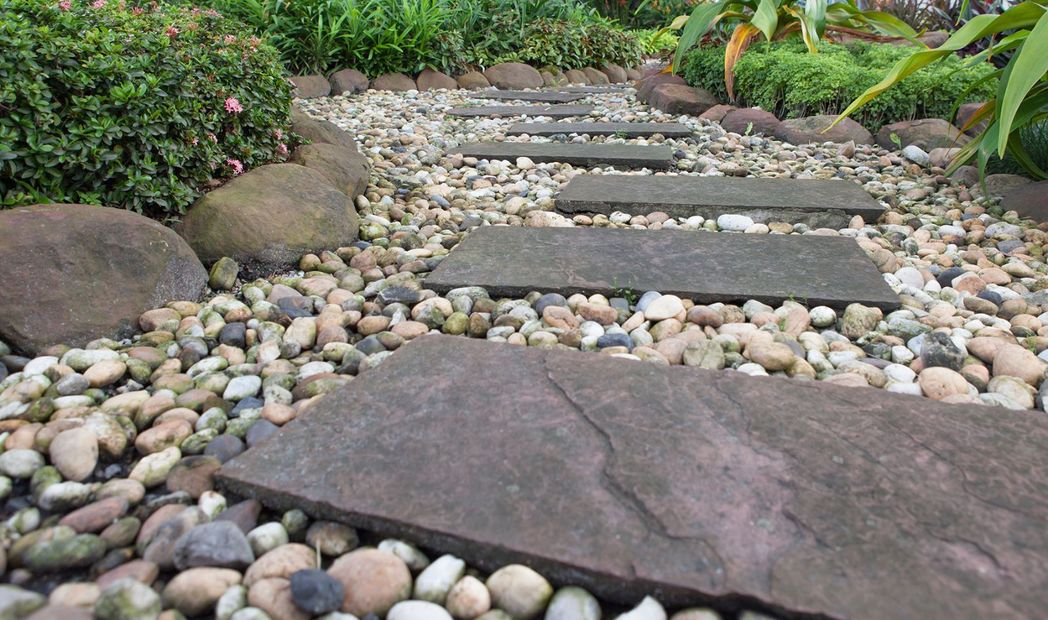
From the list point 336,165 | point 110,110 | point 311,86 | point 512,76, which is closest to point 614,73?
point 512,76

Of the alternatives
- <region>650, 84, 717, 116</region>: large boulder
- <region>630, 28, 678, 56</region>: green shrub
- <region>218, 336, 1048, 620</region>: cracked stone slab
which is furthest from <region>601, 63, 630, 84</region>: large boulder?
<region>218, 336, 1048, 620</region>: cracked stone slab

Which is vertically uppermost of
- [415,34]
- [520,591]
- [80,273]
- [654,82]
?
[415,34]

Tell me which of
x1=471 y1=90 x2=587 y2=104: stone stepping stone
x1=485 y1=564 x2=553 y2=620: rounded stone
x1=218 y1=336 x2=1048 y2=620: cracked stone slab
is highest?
x1=218 y1=336 x2=1048 y2=620: cracked stone slab

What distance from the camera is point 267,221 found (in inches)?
78.6

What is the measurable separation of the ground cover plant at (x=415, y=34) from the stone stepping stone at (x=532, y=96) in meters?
0.58

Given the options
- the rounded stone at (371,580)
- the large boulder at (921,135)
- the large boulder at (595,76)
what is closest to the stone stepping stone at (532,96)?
the large boulder at (595,76)

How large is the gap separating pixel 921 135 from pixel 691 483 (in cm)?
294

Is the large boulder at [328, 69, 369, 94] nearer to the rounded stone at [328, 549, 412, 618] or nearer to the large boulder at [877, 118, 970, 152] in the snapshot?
the large boulder at [877, 118, 970, 152]

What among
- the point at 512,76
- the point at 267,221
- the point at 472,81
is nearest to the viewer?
the point at 267,221

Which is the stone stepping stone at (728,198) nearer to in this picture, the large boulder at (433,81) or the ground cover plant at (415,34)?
the ground cover plant at (415,34)

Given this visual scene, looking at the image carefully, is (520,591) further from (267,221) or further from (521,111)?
(521,111)

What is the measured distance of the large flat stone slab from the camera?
5.66 ft

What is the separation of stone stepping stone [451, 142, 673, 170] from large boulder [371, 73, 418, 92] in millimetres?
2291

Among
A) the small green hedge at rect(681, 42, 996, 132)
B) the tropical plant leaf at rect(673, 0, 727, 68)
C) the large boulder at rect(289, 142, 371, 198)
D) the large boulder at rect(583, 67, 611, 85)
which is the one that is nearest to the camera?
the large boulder at rect(289, 142, 371, 198)
